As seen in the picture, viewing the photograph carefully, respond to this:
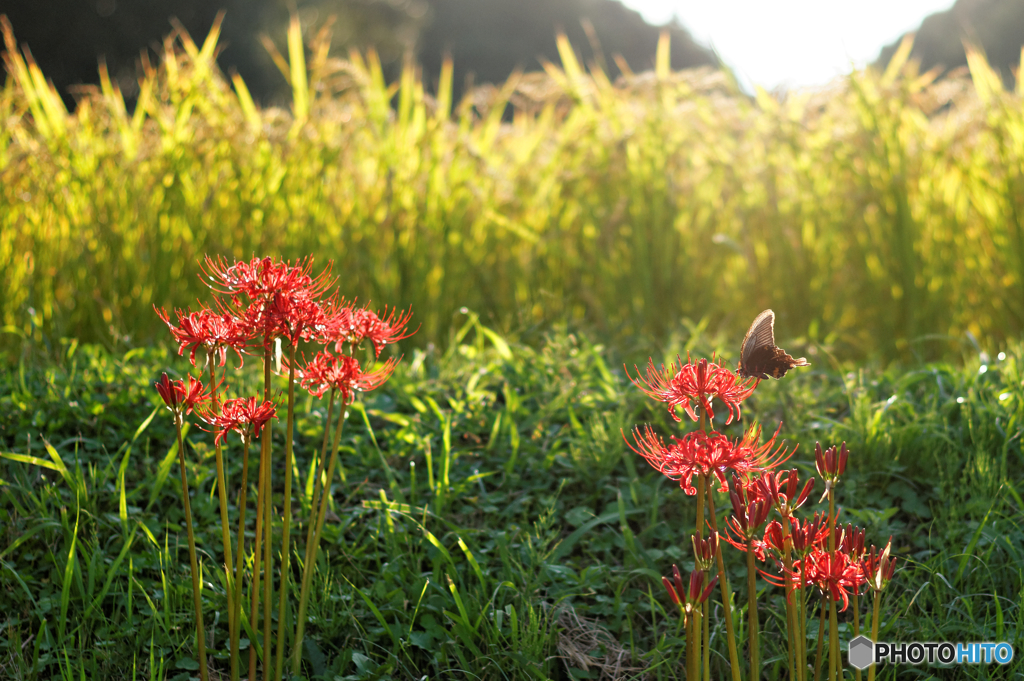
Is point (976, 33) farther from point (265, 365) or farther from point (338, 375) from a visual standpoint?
point (265, 365)

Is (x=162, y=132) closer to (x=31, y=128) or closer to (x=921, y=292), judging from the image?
(x=31, y=128)

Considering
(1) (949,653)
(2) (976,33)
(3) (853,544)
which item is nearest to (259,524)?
(3) (853,544)

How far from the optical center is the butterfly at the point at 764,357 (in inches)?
41.6

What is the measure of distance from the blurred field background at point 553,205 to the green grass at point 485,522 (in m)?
0.85

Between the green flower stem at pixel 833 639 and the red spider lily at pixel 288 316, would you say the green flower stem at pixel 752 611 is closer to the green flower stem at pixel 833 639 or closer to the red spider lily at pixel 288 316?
the green flower stem at pixel 833 639

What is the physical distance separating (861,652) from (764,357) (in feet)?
1.63

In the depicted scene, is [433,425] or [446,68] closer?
[433,425]

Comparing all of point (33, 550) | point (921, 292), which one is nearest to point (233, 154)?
point (33, 550)

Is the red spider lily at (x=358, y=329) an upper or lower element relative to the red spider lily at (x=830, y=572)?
upper

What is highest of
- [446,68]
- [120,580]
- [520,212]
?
[446,68]

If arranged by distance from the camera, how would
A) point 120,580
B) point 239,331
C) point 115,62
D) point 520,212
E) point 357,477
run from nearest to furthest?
point 239,331, point 120,580, point 357,477, point 520,212, point 115,62

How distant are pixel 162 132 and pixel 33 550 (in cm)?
209

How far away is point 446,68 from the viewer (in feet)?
13.7

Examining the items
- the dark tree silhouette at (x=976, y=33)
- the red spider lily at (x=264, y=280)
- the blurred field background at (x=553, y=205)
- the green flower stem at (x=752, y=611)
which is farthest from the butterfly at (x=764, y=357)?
the dark tree silhouette at (x=976, y=33)
